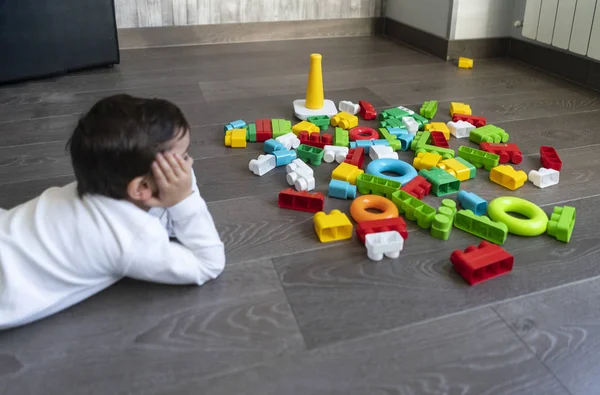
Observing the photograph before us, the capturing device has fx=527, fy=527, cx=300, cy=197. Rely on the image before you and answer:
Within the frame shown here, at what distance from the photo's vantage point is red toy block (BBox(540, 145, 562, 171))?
121 centimetres

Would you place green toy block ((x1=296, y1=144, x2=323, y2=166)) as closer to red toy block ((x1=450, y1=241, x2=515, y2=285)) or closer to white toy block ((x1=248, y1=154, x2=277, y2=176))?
white toy block ((x1=248, y1=154, x2=277, y2=176))

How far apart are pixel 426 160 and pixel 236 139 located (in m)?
0.47

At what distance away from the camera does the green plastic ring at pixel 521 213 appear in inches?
37.9

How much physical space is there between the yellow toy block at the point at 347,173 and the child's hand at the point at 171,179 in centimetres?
44

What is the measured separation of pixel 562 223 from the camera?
950 millimetres

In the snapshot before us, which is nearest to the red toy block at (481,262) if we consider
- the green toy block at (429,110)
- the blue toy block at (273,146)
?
the blue toy block at (273,146)

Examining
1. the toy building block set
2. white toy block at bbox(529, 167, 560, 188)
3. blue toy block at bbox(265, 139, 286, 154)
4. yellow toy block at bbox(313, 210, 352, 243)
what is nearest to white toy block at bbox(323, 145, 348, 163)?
the toy building block set

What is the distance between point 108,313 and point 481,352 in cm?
53

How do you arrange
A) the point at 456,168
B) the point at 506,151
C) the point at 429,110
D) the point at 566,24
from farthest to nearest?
the point at 566,24, the point at 429,110, the point at 506,151, the point at 456,168

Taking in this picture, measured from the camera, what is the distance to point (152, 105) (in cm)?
74

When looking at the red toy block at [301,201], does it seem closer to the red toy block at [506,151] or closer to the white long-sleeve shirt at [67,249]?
the white long-sleeve shirt at [67,249]

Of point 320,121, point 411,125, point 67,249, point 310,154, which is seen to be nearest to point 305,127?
point 320,121

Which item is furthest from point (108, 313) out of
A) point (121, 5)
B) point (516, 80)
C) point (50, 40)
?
point (121, 5)

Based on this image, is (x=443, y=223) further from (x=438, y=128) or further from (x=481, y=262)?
(x=438, y=128)
